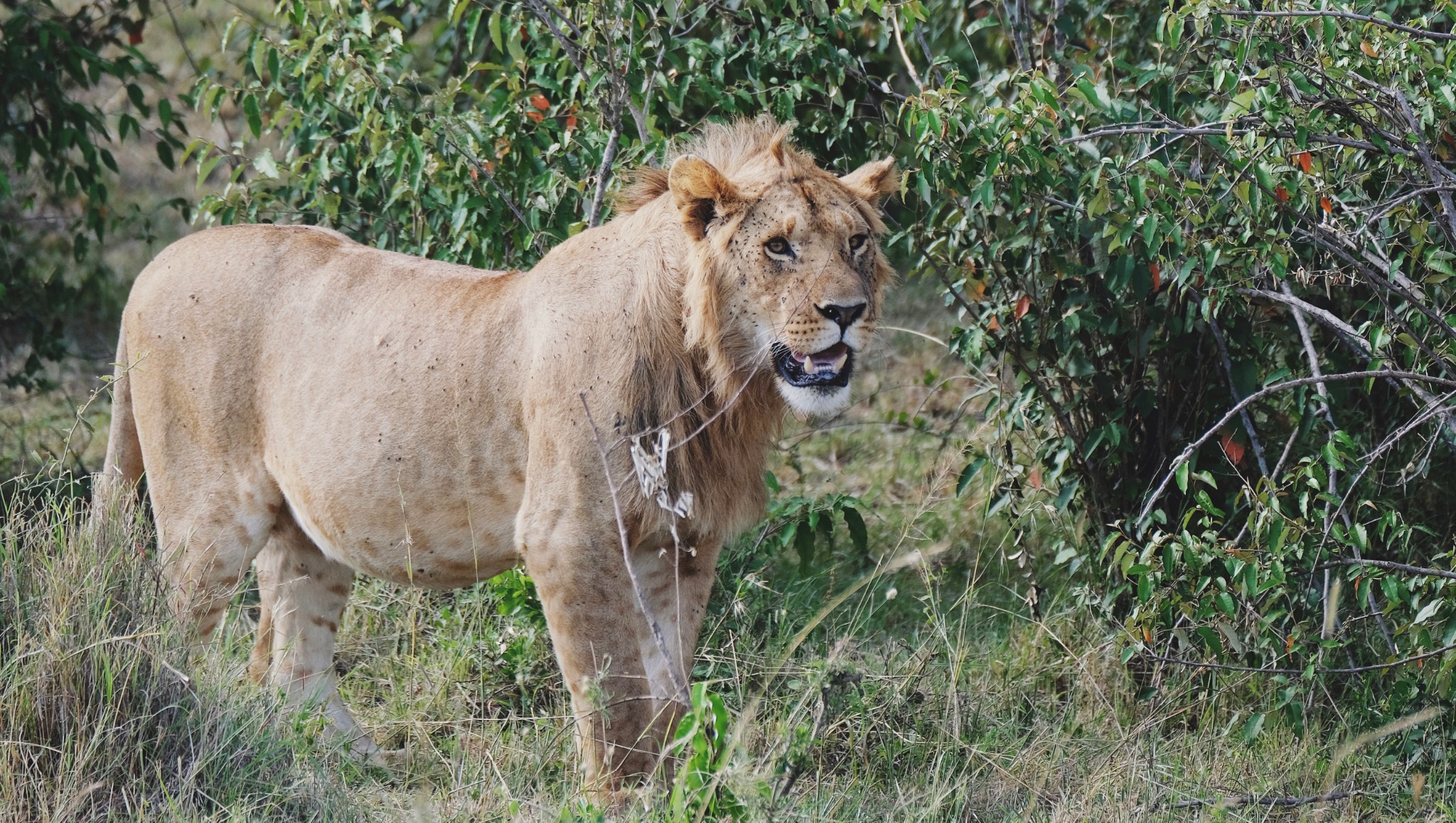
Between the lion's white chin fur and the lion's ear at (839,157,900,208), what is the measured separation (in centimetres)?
54

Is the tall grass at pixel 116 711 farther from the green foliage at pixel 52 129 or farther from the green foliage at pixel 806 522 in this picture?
the green foliage at pixel 52 129

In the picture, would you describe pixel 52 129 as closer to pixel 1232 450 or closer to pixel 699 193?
pixel 699 193

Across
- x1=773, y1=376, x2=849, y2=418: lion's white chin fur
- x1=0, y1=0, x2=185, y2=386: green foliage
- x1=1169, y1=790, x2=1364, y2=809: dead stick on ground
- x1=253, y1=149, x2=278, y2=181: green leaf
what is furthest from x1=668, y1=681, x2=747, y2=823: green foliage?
x1=0, y1=0, x2=185, y2=386: green foliage

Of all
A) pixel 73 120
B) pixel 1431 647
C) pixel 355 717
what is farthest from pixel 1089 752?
pixel 73 120

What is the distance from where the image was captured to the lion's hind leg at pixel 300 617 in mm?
4496

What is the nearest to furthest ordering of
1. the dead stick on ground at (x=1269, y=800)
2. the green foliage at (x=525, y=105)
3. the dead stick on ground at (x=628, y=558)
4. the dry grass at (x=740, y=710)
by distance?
the dead stick on ground at (x=628, y=558), the dry grass at (x=740, y=710), the dead stick on ground at (x=1269, y=800), the green foliage at (x=525, y=105)

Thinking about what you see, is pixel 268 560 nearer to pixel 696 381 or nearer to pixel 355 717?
pixel 355 717

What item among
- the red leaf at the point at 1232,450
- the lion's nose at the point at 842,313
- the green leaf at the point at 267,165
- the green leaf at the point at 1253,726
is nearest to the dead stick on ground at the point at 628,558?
the lion's nose at the point at 842,313

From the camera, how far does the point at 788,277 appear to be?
355 centimetres

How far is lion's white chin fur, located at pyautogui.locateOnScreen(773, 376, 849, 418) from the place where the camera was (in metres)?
3.61

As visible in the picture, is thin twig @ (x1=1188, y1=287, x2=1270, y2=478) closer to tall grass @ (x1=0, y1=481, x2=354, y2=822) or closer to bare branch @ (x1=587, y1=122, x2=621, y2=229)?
bare branch @ (x1=587, y1=122, x2=621, y2=229)

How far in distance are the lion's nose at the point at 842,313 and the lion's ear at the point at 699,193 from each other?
1.13 feet

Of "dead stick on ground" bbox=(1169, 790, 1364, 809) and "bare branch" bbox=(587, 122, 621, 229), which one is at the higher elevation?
"bare branch" bbox=(587, 122, 621, 229)

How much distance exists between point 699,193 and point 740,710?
1.48m
